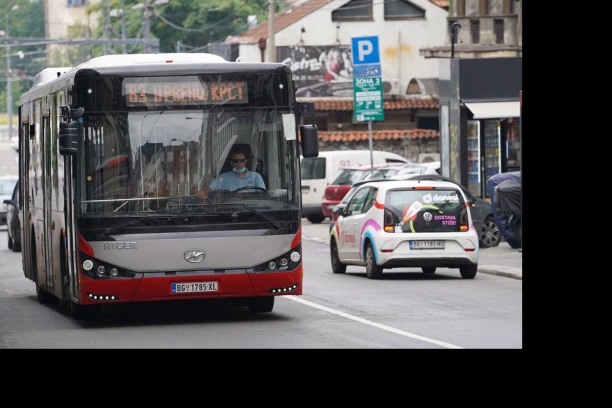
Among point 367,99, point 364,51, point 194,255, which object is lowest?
point 194,255

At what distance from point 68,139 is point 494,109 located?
23.3 meters

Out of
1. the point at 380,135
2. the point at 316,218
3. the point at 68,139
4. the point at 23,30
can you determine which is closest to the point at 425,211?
the point at 68,139

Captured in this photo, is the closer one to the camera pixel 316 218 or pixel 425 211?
pixel 425 211

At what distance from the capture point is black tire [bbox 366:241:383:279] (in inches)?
897

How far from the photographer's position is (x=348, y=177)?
38656 millimetres

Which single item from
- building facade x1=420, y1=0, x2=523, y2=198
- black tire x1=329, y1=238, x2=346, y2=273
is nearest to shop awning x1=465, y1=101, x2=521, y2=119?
building facade x1=420, y1=0, x2=523, y2=198

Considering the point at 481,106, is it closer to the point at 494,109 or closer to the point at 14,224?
the point at 494,109

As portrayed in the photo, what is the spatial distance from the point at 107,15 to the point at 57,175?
213 feet

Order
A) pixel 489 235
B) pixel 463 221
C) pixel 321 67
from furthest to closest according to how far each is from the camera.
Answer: pixel 321 67
pixel 489 235
pixel 463 221

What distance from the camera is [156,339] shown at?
14414 millimetres

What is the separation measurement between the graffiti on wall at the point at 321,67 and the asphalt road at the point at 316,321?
38.1m

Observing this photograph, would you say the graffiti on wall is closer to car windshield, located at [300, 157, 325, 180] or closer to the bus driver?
car windshield, located at [300, 157, 325, 180]

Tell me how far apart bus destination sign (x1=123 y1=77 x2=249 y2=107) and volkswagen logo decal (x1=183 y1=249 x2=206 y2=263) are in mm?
1504
